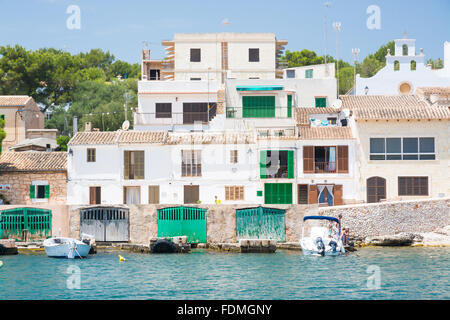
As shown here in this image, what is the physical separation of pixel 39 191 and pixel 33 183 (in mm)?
754

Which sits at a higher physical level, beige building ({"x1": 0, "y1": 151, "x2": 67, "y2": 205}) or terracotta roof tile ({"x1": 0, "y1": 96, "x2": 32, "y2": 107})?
terracotta roof tile ({"x1": 0, "y1": 96, "x2": 32, "y2": 107})

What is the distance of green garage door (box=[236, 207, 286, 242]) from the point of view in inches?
1703

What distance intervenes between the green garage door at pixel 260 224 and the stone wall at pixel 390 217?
3.01 metres

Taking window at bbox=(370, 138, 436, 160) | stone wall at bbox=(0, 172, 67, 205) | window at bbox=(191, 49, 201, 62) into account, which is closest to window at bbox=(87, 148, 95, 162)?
stone wall at bbox=(0, 172, 67, 205)

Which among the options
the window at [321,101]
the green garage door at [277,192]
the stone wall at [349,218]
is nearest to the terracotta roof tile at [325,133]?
the green garage door at [277,192]

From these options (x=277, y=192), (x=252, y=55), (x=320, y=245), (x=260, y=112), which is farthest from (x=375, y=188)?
(x=252, y=55)

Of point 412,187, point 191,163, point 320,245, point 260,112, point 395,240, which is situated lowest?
point 395,240

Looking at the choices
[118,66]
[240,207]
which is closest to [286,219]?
[240,207]

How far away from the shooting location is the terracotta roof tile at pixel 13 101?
210ft

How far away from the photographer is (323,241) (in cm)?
3809

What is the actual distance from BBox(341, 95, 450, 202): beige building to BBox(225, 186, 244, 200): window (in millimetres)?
8809

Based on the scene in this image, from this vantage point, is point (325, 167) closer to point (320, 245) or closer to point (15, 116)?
point (320, 245)

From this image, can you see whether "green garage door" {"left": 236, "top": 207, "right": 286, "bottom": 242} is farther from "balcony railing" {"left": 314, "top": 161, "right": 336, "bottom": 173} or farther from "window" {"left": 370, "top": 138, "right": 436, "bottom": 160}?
"window" {"left": 370, "top": 138, "right": 436, "bottom": 160}

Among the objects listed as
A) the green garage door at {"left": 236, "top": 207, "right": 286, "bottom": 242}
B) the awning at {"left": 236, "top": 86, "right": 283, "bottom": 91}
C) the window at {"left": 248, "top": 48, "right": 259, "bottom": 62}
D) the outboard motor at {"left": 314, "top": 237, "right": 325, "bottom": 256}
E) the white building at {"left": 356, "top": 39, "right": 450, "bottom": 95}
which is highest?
the window at {"left": 248, "top": 48, "right": 259, "bottom": 62}
